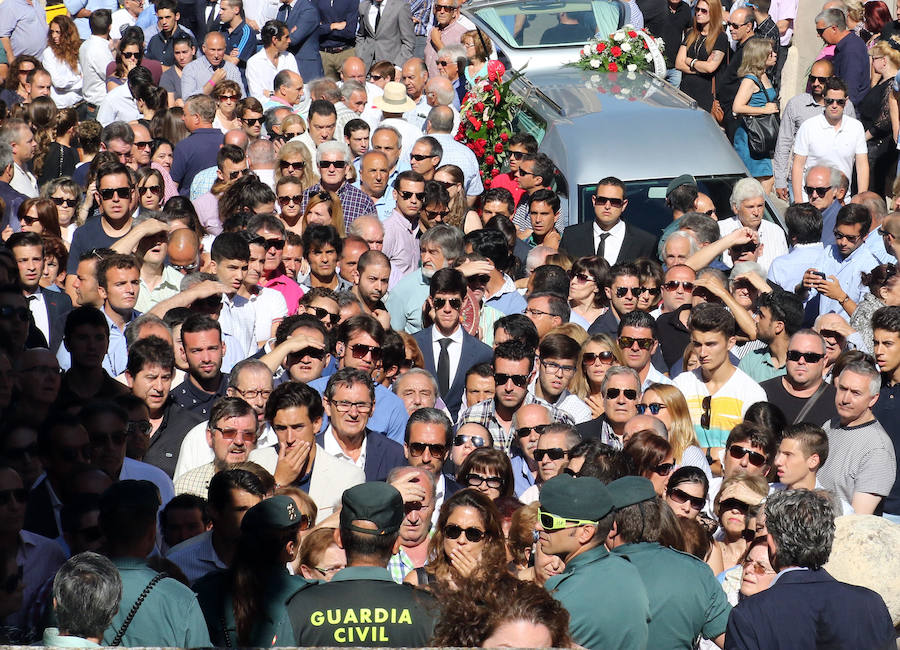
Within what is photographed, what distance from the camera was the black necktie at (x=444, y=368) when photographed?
9.00 meters

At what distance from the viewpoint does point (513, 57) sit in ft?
46.8

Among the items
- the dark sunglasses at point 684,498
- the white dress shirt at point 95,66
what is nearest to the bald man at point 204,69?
the white dress shirt at point 95,66

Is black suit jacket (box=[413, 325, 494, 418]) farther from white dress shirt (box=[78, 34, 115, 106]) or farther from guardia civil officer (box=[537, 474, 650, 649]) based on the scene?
white dress shirt (box=[78, 34, 115, 106])

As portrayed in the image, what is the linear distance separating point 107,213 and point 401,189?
2.45 metres

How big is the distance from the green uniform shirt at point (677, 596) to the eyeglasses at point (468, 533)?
2.52ft

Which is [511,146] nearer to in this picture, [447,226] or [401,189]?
[401,189]

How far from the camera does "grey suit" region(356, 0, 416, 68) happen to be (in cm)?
1761

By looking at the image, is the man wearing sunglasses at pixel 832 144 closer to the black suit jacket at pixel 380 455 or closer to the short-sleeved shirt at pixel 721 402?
the short-sleeved shirt at pixel 721 402

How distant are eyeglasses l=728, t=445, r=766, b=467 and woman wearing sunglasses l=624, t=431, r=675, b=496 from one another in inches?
18.8

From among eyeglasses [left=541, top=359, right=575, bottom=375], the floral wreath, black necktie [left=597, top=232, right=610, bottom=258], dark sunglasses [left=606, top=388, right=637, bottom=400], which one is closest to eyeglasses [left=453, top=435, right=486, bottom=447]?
dark sunglasses [left=606, top=388, right=637, bottom=400]

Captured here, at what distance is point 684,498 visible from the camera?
6.48 metres

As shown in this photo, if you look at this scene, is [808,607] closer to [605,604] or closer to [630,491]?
[605,604]

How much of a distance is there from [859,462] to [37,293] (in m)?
5.37

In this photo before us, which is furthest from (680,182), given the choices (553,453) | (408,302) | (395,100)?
(553,453)
